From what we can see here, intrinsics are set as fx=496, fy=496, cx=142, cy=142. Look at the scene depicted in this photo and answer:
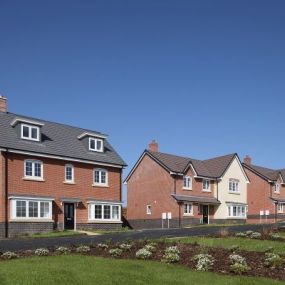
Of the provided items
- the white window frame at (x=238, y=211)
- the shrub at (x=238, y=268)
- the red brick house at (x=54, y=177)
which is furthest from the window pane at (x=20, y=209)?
the white window frame at (x=238, y=211)

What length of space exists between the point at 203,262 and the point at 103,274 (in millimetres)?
3474

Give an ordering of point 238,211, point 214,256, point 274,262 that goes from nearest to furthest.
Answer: point 274,262 → point 214,256 → point 238,211

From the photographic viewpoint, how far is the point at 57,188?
40.2 meters

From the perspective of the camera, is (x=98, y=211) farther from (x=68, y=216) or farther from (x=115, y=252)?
(x=115, y=252)

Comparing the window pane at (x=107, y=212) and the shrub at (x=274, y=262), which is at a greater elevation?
the shrub at (x=274, y=262)

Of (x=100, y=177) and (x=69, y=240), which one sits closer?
(x=69, y=240)

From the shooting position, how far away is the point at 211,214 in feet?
193

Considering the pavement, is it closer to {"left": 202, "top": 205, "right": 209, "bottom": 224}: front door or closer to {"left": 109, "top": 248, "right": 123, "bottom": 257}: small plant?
{"left": 109, "top": 248, "right": 123, "bottom": 257}: small plant

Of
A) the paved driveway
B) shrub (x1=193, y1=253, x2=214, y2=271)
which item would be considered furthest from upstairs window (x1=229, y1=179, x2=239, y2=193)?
shrub (x1=193, y1=253, x2=214, y2=271)

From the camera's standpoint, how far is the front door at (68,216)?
40.8 m

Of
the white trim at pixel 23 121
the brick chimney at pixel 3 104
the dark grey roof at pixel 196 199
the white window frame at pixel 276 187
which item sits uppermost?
the brick chimney at pixel 3 104

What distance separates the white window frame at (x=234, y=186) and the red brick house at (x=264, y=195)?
234 inches

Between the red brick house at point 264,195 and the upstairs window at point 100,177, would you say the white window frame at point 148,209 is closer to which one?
the upstairs window at point 100,177

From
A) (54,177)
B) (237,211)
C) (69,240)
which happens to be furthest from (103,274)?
(237,211)
